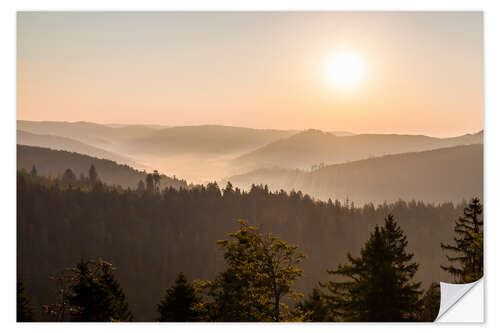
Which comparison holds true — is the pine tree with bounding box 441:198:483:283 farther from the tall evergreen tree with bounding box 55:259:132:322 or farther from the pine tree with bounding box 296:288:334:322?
the tall evergreen tree with bounding box 55:259:132:322

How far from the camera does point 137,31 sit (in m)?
5.41

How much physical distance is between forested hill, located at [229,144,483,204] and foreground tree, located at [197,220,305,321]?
2.01ft

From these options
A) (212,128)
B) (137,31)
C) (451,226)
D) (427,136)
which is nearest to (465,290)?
Answer: (451,226)

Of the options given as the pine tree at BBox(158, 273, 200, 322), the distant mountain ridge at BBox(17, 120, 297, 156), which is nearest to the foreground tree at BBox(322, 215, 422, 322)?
the pine tree at BBox(158, 273, 200, 322)

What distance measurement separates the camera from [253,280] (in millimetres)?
5281

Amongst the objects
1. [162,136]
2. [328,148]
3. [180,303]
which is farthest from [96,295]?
[328,148]

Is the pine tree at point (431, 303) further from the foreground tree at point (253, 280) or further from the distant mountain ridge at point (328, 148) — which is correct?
the distant mountain ridge at point (328, 148)

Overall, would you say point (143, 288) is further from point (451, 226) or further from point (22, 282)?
point (451, 226)

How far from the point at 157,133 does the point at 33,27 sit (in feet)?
5.58

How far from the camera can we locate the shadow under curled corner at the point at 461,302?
5141 mm

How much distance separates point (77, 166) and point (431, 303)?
3.97 meters

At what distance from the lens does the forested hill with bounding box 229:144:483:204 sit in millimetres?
5242
